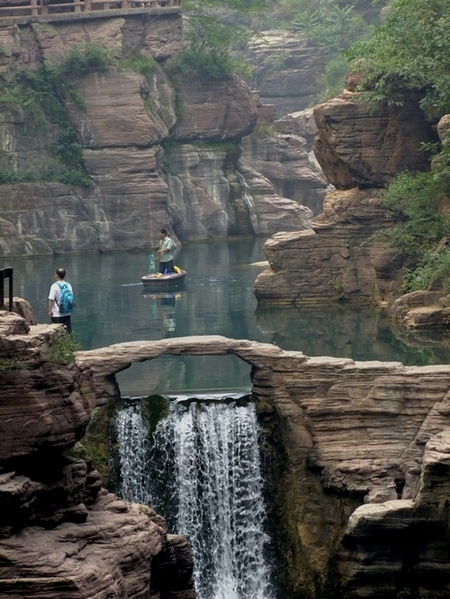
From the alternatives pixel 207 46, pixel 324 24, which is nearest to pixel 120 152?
pixel 207 46

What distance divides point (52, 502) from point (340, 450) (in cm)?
712

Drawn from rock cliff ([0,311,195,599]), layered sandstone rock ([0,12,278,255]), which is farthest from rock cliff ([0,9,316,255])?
rock cliff ([0,311,195,599])

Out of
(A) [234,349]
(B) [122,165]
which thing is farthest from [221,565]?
(B) [122,165]

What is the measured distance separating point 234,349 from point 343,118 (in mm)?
12061

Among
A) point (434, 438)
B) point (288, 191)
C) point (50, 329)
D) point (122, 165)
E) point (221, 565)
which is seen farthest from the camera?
point (288, 191)

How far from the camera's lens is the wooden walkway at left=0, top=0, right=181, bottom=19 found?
52.0 m

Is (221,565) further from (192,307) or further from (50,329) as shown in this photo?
(192,307)

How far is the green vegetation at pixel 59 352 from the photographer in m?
17.0

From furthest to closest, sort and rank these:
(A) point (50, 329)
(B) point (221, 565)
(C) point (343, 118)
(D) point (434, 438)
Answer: (C) point (343, 118) → (B) point (221, 565) → (D) point (434, 438) → (A) point (50, 329)

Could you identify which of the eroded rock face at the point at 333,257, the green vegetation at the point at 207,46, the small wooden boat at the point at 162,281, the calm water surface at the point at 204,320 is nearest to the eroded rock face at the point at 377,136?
the eroded rock face at the point at 333,257

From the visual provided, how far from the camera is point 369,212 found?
34.6 metres

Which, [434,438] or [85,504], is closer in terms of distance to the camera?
[85,504]

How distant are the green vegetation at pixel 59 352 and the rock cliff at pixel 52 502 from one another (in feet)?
0.04

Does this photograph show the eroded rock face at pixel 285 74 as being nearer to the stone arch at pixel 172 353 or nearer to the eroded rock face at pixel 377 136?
the eroded rock face at pixel 377 136
